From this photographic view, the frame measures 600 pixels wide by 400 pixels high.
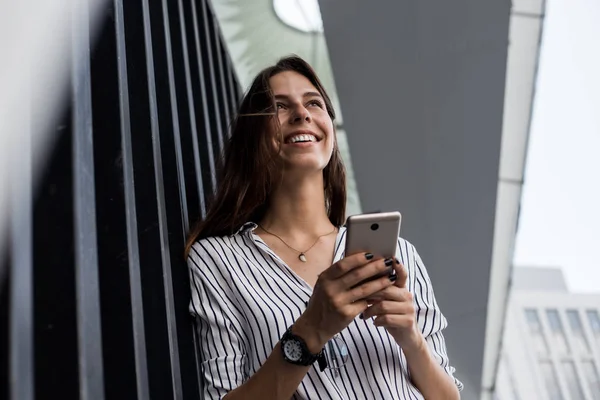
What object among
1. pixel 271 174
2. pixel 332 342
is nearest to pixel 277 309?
pixel 332 342

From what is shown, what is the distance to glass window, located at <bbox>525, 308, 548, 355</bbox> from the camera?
39688mm

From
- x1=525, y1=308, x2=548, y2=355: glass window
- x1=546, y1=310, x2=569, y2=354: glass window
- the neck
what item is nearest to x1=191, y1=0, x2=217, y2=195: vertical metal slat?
the neck

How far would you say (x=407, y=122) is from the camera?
152 inches

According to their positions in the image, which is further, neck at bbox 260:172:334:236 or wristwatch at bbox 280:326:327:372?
neck at bbox 260:172:334:236

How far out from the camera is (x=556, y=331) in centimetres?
3969

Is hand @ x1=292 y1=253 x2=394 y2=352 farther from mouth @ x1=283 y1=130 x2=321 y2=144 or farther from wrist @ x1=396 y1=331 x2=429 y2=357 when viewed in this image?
mouth @ x1=283 y1=130 x2=321 y2=144

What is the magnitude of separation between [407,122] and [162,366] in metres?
2.76

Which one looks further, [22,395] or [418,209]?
[418,209]

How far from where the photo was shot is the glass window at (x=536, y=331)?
39.7 meters

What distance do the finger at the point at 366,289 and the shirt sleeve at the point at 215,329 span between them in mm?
284

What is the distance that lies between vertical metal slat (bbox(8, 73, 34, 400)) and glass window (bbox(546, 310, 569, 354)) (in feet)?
136

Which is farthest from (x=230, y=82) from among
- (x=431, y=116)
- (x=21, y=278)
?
(x=21, y=278)

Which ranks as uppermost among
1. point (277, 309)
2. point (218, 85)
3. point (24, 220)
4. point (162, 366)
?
point (218, 85)

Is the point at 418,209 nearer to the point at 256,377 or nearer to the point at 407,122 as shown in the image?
the point at 407,122
